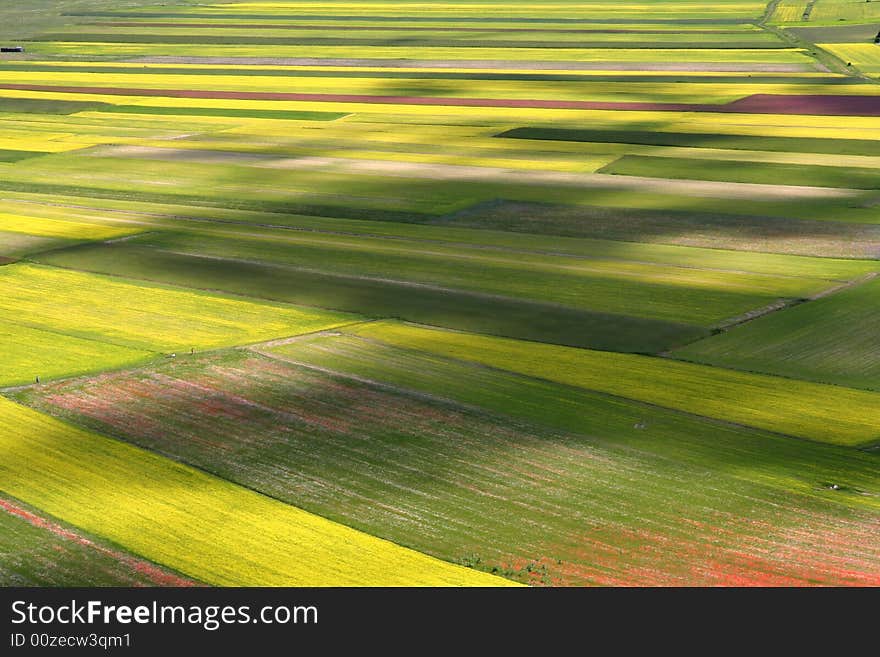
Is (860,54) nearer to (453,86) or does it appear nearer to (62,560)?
(453,86)

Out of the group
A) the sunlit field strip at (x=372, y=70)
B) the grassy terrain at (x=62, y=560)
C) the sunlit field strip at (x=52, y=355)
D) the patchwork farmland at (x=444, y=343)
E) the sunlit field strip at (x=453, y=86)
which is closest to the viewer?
the grassy terrain at (x=62, y=560)

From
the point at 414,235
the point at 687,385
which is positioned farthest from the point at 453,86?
the point at 687,385

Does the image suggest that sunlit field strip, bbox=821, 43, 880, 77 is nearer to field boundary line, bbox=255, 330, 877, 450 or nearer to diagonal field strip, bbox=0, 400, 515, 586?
field boundary line, bbox=255, 330, 877, 450

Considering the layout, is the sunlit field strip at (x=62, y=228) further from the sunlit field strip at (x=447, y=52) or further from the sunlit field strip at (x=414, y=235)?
the sunlit field strip at (x=447, y=52)

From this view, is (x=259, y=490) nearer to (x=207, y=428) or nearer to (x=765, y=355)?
(x=207, y=428)

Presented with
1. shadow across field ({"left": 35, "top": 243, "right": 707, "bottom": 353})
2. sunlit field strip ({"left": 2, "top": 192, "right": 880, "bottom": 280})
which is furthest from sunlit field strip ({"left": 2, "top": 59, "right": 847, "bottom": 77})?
shadow across field ({"left": 35, "top": 243, "right": 707, "bottom": 353})

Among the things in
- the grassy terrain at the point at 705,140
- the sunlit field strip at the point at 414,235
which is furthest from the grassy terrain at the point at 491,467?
the grassy terrain at the point at 705,140
